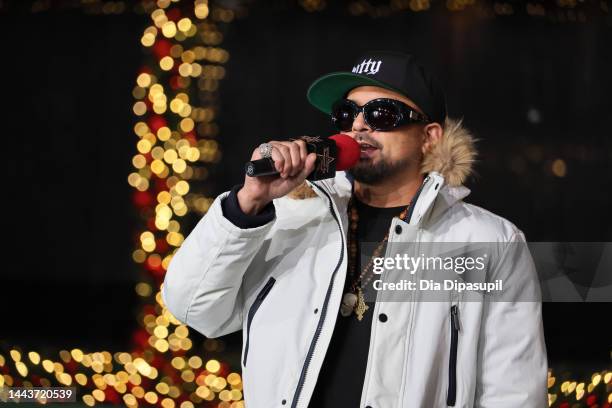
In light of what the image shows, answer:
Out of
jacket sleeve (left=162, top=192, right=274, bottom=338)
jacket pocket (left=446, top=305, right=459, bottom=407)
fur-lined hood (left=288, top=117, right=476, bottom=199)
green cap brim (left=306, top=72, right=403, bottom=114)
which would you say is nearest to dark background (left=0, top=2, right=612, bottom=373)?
green cap brim (left=306, top=72, right=403, bottom=114)

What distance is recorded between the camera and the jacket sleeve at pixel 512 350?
1697 mm

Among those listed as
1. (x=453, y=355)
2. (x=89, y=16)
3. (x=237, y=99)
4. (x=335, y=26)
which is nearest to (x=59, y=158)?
(x=89, y=16)

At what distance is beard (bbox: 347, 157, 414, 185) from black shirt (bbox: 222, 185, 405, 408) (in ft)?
1.03

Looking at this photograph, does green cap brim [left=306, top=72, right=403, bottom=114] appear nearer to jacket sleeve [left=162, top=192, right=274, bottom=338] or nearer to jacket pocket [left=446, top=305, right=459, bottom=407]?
jacket sleeve [left=162, top=192, right=274, bottom=338]

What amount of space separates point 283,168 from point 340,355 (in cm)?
49

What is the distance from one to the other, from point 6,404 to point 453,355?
2.51m

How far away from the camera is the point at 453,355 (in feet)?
5.50

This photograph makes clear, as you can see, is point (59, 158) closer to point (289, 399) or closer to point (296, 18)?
point (296, 18)

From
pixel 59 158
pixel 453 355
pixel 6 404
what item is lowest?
pixel 6 404

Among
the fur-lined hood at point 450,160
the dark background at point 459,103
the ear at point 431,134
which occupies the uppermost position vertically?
the dark background at point 459,103

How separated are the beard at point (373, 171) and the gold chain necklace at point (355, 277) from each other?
10 cm

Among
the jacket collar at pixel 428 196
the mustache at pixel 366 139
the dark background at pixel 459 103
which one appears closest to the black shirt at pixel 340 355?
the jacket collar at pixel 428 196

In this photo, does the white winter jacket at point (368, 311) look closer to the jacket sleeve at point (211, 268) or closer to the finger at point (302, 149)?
the jacket sleeve at point (211, 268)

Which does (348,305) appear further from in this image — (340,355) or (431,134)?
(431,134)
